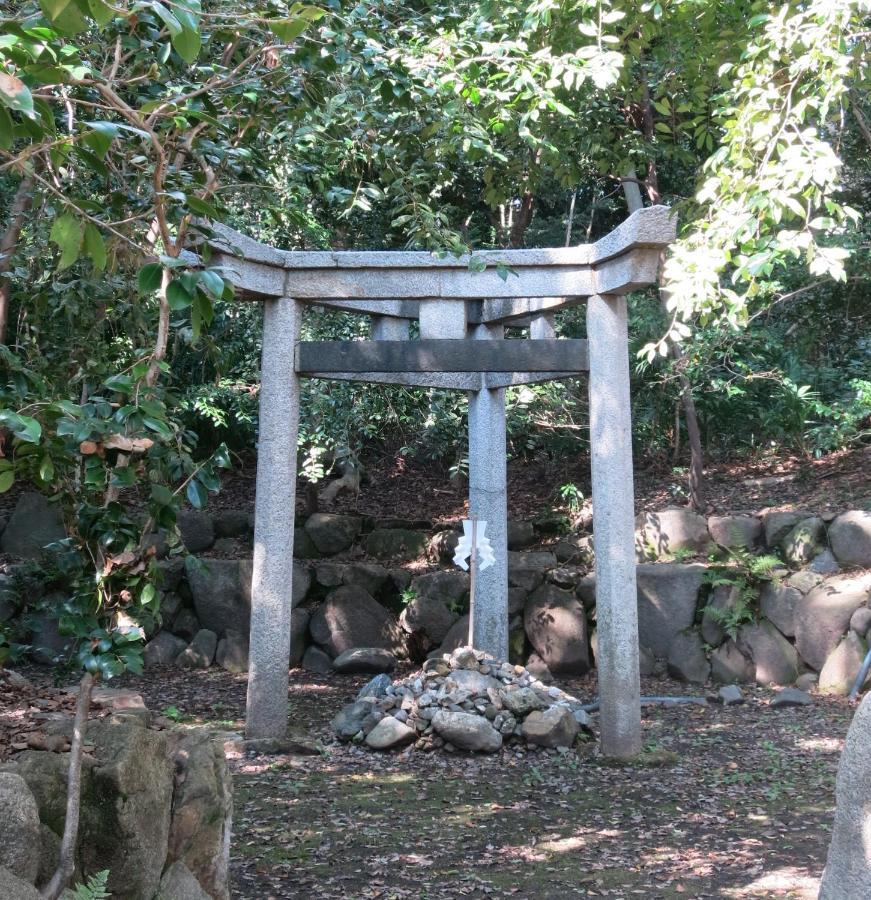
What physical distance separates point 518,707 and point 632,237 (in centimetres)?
317

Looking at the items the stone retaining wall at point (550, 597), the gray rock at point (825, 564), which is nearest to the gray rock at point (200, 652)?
the stone retaining wall at point (550, 597)

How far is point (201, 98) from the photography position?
3.66 m

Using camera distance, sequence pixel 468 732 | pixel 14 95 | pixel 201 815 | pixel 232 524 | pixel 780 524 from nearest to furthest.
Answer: pixel 14 95, pixel 201 815, pixel 468 732, pixel 780 524, pixel 232 524

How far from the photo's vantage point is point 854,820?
96.1 inches

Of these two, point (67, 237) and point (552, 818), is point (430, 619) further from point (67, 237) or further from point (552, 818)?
point (67, 237)

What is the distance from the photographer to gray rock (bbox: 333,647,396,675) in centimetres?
891

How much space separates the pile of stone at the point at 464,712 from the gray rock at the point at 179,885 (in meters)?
3.08

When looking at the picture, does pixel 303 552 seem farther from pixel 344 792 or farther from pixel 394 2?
pixel 394 2

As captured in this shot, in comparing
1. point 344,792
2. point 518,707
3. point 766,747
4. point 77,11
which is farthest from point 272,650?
point 77,11

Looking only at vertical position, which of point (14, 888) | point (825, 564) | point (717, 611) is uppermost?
point (825, 564)

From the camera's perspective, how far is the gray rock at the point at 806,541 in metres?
8.69

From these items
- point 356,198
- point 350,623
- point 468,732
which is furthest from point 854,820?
point 350,623

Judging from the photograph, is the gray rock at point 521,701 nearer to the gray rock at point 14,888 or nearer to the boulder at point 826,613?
the boulder at point 826,613

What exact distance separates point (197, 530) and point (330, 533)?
1.48m
